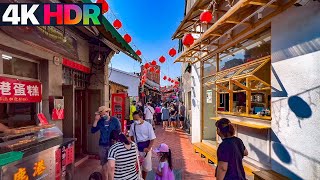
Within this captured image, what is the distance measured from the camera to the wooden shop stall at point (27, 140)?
335cm

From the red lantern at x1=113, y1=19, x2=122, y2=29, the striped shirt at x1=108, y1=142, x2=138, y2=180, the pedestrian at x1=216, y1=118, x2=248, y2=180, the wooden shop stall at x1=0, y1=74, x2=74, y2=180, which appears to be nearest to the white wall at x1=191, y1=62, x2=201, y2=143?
the red lantern at x1=113, y1=19, x2=122, y2=29

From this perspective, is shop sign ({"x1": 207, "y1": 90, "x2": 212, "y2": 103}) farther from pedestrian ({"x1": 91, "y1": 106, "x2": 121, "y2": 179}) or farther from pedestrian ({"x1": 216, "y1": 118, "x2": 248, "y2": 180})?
pedestrian ({"x1": 216, "y1": 118, "x2": 248, "y2": 180})

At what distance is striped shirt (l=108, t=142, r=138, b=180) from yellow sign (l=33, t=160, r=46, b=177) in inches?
45.2

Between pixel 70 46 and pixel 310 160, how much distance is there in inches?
254

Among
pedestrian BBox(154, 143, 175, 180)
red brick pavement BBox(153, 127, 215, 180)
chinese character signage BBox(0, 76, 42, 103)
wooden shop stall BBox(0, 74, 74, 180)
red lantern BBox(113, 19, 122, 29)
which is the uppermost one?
red lantern BBox(113, 19, 122, 29)

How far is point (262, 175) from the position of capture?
16.6 ft

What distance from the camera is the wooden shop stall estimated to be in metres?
3.35

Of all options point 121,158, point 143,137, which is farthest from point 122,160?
point 143,137

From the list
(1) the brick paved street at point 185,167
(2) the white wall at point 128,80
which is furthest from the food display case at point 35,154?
(2) the white wall at point 128,80

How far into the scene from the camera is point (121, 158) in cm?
365

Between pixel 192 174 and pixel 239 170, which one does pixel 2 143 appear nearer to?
pixel 239 170

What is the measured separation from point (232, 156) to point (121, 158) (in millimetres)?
1617

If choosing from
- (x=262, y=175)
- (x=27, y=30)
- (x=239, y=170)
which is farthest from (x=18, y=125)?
(x=262, y=175)

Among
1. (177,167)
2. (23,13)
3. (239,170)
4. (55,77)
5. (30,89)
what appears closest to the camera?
(23,13)
